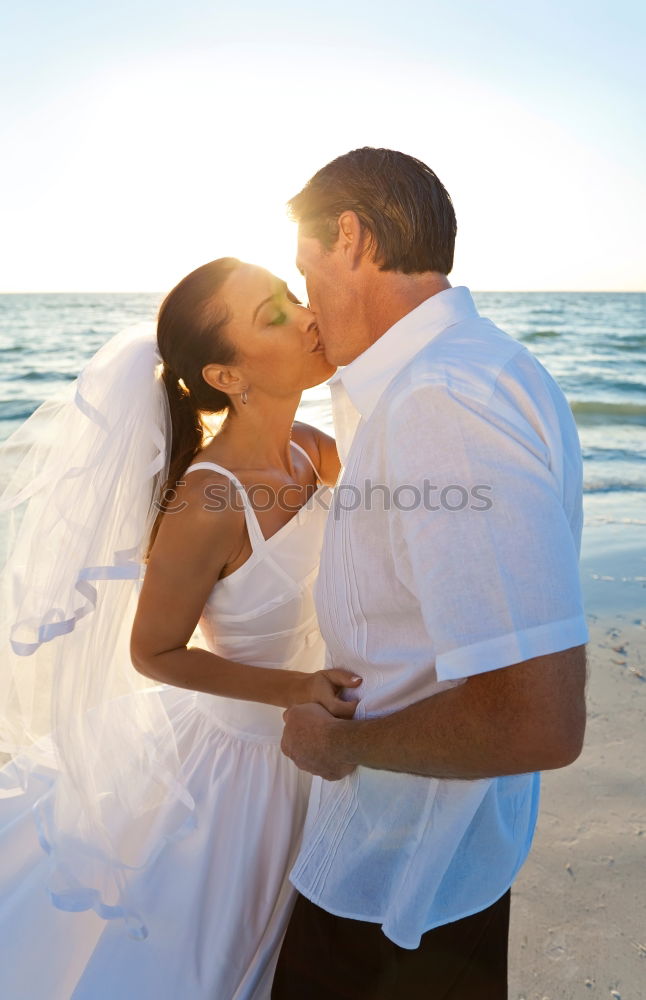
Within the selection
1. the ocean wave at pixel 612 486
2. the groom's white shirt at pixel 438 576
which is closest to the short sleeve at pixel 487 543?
the groom's white shirt at pixel 438 576

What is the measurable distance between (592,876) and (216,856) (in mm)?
1892

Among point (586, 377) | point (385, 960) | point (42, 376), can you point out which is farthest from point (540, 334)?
point (385, 960)

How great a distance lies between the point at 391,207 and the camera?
1856 millimetres

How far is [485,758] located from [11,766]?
1.78 metres

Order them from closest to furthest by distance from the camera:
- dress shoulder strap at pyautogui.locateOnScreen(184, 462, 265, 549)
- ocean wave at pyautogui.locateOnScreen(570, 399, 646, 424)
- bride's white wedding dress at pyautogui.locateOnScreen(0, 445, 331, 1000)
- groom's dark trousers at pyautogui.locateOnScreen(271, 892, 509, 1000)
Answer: groom's dark trousers at pyautogui.locateOnScreen(271, 892, 509, 1000)
bride's white wedding dress at pyautogui.locateOnScreen(0, 445, 331, 1000)
dress shoulder strap at pyautogui.locateOnScreen(184, 462, 265, 549)
ocean wave at pyautogui.locateOnScreen(570, 399, 646, 424)

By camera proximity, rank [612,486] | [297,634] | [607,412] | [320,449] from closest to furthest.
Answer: [297,634] → [320,449] → [612,486] → [607,412]

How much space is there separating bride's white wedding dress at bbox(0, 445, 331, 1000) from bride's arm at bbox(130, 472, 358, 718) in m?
0.09

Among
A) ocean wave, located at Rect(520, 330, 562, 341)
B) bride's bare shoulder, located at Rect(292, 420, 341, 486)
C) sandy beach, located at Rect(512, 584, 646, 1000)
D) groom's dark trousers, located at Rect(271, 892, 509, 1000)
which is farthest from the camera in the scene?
ocean wave, located at Rect(520, 330, 562, 341)

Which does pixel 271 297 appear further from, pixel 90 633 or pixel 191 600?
pixel 90 633

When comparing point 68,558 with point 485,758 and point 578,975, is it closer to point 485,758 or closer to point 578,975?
point 485,758

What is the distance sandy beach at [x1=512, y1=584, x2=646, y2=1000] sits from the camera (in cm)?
295

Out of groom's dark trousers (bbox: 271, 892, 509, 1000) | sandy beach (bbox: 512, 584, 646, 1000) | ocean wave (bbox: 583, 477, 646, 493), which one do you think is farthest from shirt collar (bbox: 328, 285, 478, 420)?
ocean wave (bbox: 583, 477, 646, 493)

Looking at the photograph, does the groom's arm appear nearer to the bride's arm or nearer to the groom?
the groom

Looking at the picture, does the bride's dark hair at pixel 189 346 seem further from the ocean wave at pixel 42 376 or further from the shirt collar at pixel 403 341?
the ocean wave at pixel 42 376
